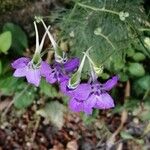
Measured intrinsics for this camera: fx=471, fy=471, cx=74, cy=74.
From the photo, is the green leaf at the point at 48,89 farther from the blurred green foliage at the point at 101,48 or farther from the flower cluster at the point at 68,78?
the flower cluster at the point at 68,78

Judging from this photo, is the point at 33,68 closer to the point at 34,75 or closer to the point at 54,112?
the point at 34,75

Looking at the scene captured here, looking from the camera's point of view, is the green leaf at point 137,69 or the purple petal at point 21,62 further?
the green leaf at point 137,69

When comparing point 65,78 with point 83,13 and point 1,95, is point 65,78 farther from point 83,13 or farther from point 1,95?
point 1,95

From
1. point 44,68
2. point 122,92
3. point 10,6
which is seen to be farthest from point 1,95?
point 44,68

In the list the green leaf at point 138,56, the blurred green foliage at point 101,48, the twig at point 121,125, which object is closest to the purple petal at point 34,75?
the blurred green foliage at point 101,48

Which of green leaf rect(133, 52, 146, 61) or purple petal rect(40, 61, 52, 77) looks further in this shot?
green leaf rect(133, 52, 146, 61)

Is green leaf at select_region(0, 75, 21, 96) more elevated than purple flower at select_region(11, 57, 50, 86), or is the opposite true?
purple flower at select_region(11, 57, 50, 86)

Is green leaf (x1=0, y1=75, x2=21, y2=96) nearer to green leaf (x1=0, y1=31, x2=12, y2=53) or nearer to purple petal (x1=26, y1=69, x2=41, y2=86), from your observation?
green leaf (x1=0, y1=31, x2=12, y2=53)

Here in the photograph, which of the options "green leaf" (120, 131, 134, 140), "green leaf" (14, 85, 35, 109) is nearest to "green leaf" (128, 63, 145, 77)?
"green leaf" (120, 131, 134, 140)
